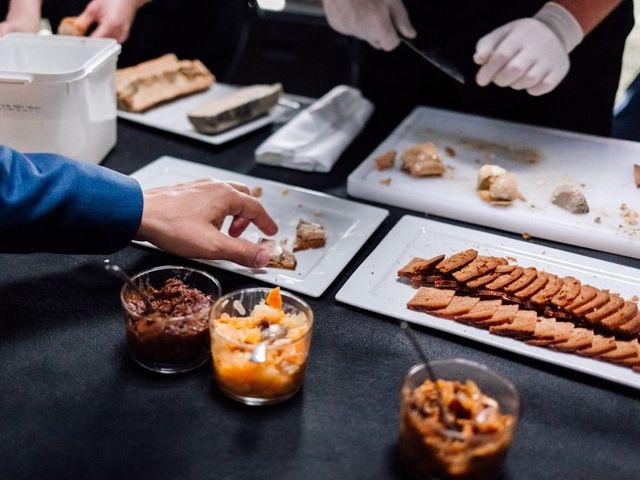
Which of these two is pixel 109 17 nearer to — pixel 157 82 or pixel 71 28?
pixel 71 28

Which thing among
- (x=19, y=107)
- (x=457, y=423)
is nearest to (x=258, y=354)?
(x=457, y=423)

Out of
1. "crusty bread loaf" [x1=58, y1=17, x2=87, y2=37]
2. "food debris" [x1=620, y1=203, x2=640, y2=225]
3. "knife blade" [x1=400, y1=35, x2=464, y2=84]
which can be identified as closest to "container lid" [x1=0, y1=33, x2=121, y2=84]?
"crusty bread loaf" [x1=58, y1=17, x2=87, y2=37]

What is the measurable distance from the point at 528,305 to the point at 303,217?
70 centimetres

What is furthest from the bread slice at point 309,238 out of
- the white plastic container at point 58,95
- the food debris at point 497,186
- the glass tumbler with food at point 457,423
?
the white plastic container at point 58,95

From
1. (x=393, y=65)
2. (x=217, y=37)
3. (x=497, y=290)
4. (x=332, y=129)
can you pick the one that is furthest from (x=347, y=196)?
(x=217, y=37)

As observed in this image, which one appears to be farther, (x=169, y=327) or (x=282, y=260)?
(x=282, y=260)

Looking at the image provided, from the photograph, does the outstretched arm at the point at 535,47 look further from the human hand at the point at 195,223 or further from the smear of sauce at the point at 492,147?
the human hand at the point at 195,223

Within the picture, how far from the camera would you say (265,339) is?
138 cm

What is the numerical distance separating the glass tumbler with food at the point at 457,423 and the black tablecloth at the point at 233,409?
0.09 metres

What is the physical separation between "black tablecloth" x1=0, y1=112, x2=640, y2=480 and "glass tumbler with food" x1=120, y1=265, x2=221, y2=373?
0.13ft

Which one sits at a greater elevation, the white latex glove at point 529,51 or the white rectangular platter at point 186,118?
the white latex glove at point 529,51

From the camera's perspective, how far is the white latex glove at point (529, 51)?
7.34ft

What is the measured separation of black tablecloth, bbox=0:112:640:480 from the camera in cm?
125

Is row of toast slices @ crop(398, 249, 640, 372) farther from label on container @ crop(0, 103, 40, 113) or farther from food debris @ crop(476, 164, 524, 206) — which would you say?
label on container @ crop(0, 103, 40, 113)
